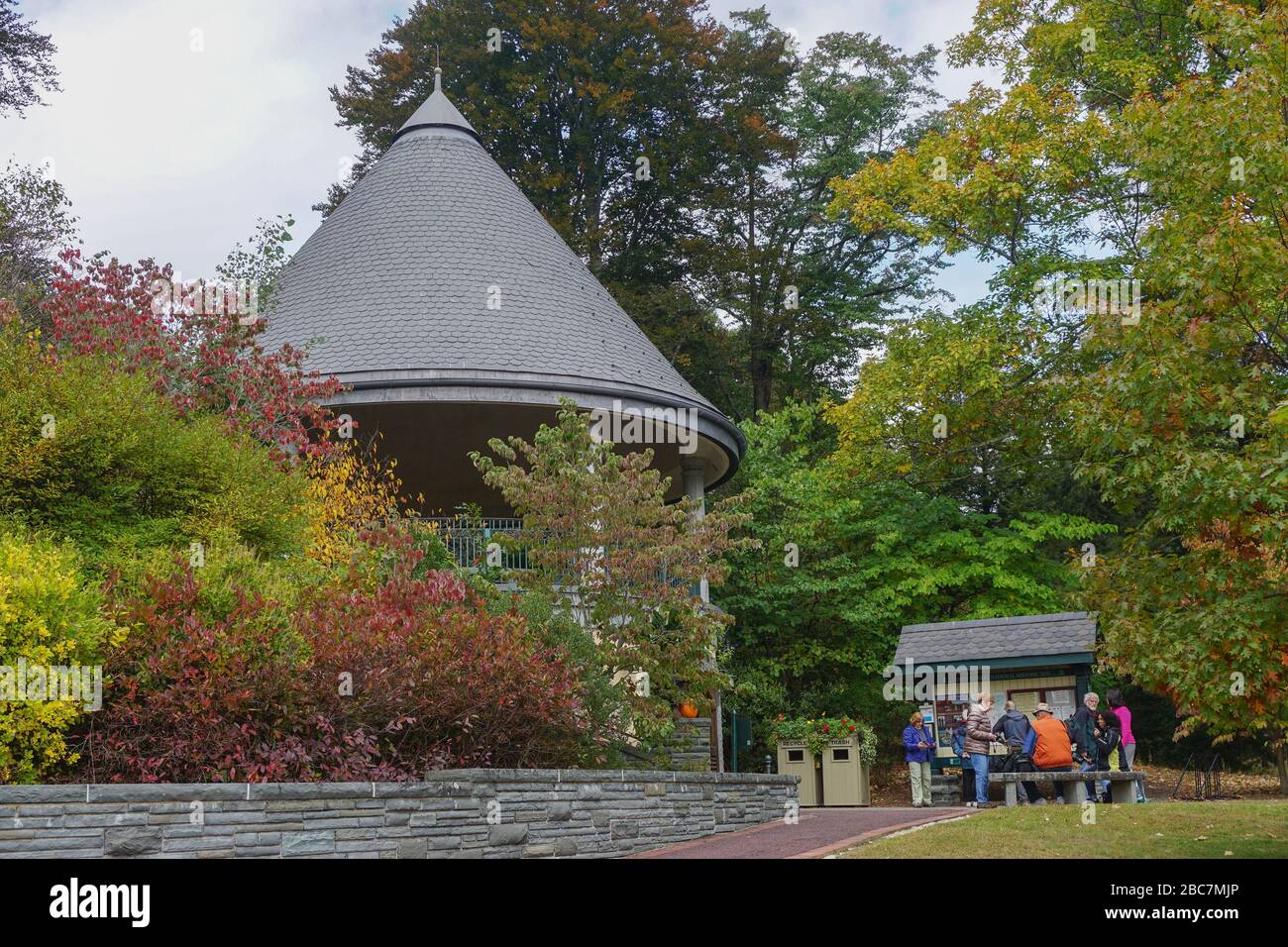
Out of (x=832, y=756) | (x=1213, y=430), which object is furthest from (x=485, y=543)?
(x=1213, y=430)

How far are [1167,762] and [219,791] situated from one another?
23.7 m

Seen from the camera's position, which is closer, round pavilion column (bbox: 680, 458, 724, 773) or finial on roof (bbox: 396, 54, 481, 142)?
round pavilion column (bbox: 680, 458, 724, 773)

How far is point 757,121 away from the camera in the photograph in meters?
31.6

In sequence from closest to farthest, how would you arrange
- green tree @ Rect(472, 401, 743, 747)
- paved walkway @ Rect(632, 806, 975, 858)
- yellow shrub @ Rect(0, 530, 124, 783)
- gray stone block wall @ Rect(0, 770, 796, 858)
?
gray stone block wall @ Rect(0, 770, 796, 858)
yellow shrub @ Rect(0, 530, 124, 783)
paved walkway @ Rect(632, 806, 975, 858)
green tree @ Rect(472, 401, 743, 747)


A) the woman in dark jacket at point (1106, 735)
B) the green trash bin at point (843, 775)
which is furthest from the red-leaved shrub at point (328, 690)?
the green trash bin at point (843, 775)

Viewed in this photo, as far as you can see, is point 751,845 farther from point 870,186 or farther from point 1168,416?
point 870,186

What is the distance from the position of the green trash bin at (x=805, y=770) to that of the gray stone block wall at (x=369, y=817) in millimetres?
7987

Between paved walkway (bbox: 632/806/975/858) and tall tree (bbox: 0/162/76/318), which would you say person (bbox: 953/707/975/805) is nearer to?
paved walkway (bbox: 632/806/975/858)

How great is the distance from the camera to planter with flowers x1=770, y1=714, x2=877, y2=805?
19172 mm

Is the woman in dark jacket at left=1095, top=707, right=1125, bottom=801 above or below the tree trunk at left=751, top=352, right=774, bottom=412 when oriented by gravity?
below

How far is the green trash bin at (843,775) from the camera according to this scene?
19.1m

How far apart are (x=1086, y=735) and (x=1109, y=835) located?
506cm

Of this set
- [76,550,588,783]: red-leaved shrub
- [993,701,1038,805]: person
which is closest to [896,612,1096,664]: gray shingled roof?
[993,701,1038,805]: person

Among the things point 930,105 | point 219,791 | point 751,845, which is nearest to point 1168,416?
point 751,845
